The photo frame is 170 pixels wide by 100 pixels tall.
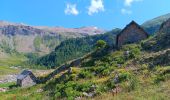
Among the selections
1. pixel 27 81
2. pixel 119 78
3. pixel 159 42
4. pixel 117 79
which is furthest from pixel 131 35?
pixel 27 81

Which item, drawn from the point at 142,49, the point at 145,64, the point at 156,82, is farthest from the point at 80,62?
the point at 156,82

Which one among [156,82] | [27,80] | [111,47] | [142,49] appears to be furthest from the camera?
[27,80]

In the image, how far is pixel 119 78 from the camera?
39469 mm

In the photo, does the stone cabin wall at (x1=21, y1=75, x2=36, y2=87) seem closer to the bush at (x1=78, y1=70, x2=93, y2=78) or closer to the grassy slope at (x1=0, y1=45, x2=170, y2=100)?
the grassy slope at (x1=0, y1=45, x2=170, y2=100)

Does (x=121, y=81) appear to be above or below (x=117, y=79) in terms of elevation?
below

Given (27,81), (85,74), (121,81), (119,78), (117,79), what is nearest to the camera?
(121,81)

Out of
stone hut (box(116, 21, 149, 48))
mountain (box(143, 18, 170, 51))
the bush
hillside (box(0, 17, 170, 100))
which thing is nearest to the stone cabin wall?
hillside (box(0, 17, 170, 100))

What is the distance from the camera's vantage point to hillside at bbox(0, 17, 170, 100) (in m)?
30.4

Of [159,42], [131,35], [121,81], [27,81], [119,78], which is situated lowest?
[27,81]

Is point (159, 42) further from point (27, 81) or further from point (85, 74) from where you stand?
point (27, 81)

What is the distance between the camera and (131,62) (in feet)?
167

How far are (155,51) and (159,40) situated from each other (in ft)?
15.7

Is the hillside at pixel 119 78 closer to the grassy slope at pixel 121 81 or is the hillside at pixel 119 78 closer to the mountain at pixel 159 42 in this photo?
the grassy slope at pixel 121 81

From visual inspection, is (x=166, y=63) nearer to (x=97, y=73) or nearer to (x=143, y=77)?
(x=143, y=77)
